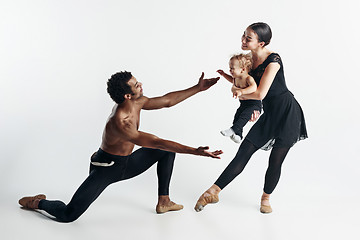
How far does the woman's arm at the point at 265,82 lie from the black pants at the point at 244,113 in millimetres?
200

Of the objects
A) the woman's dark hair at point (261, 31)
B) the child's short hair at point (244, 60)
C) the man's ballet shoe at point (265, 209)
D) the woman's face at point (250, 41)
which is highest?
the woman's dark hair at point (261, 31)

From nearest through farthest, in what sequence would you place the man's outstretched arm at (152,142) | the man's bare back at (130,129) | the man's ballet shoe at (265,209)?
1. the man's outstretched arm at (152,142)
2. the man's bare back at (130,129)
3. the man's ballet shoe at (265,209)

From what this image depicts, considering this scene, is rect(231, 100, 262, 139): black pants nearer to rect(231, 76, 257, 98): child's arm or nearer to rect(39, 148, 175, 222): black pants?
rect(231, 76, 257, 98): child's arm

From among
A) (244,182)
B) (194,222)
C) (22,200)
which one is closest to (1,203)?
(22,200)

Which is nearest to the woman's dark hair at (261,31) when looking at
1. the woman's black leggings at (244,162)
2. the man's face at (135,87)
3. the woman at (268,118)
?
the woman at (268,118)

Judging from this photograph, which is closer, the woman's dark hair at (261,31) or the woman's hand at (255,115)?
the woman's dark hair at (261,31)

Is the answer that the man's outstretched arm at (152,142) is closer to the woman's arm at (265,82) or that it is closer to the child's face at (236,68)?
the woman's arm at (265,82)

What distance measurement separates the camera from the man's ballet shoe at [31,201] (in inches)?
243

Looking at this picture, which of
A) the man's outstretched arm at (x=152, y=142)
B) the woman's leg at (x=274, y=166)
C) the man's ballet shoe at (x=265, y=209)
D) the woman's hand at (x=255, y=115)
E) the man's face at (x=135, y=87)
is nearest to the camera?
the man's outstretched arm at (x=152, y=142)

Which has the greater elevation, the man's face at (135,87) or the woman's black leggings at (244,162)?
the man's face at (135,87)

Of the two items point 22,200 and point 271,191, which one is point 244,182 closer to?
point 271,191

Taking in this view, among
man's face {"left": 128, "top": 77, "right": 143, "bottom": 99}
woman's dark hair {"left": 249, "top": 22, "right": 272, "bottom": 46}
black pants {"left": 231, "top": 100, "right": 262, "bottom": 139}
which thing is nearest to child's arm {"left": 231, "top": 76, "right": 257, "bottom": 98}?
black pants {"left": 231, "top": 100, "right": 262, "bottom": 139}

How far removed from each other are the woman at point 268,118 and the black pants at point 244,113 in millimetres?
79

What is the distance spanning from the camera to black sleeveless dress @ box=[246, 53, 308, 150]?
6.16m
